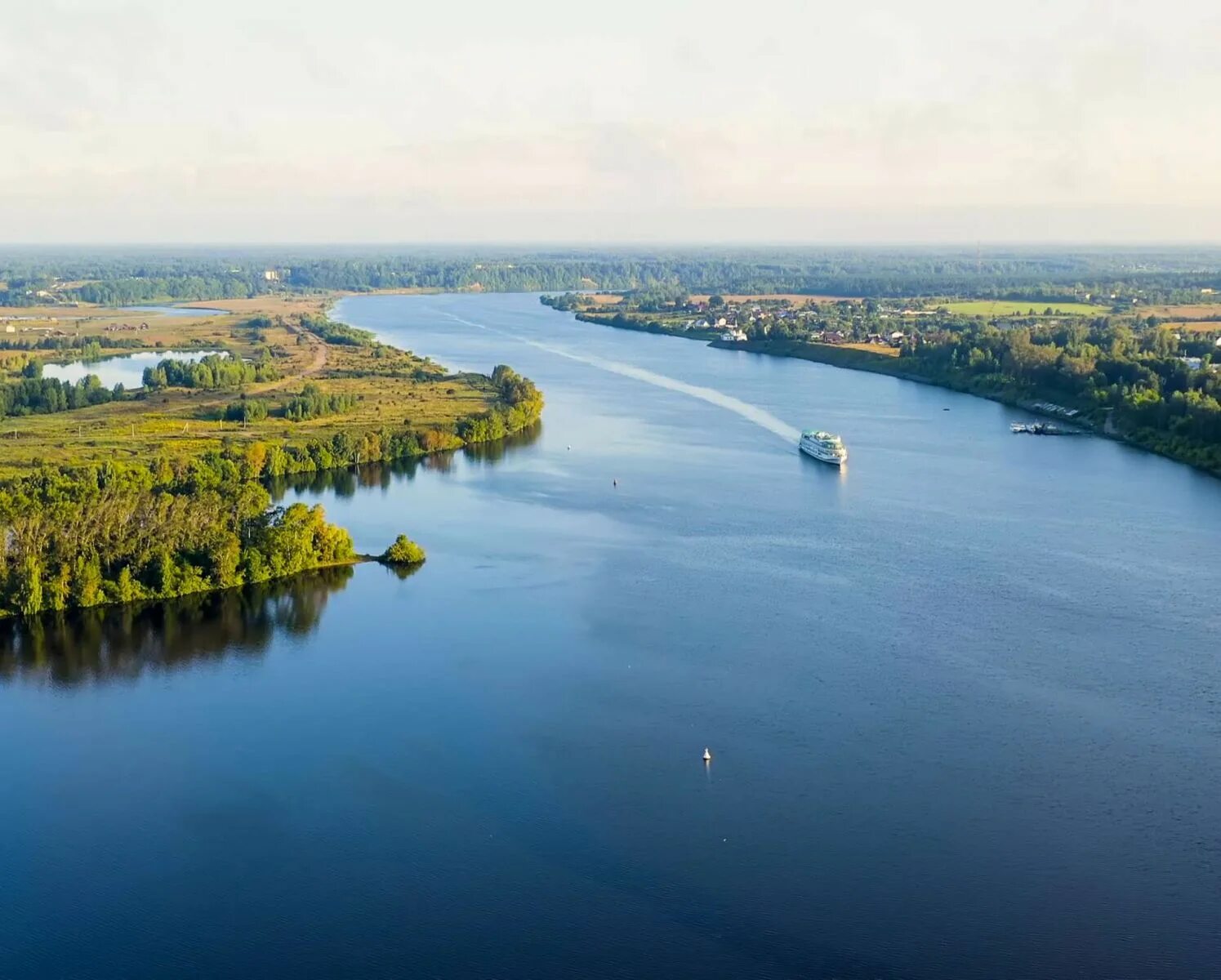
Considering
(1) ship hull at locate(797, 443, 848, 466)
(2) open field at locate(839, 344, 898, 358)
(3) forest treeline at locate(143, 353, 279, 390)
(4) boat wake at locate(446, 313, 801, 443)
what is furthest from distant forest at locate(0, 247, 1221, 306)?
(1) ship hull at locate(797, 443, 848, 466)

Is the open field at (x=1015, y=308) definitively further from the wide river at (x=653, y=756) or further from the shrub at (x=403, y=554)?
the shrub at (x=403, y=554)

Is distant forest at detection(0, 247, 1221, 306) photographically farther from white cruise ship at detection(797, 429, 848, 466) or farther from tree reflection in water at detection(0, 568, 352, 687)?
tree reflection in water at detection(0, 568, 352, 687)

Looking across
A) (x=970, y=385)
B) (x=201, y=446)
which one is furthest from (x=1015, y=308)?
(x=201, y=446)

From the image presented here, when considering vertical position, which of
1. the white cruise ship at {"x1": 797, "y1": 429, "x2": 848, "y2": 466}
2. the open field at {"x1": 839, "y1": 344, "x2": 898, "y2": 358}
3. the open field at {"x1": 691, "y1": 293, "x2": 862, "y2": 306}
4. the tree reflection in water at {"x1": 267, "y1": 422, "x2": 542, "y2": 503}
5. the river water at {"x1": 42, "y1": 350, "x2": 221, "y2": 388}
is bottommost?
the tree reflection in water at {"x1": 267, "y1": 422, "x2": 542, "y2": 503}

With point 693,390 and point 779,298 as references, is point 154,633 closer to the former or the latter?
point 693,390

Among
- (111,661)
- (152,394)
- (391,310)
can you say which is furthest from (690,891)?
(391,310)

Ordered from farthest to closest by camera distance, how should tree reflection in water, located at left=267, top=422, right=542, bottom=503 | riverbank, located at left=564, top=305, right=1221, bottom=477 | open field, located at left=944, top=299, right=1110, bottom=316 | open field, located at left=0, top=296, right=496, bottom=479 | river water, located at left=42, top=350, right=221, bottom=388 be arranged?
open field, located at left=944, top=299, right=1110, bottom=316 → river water, located at left=42, top=350, right=221, bottom=388 → riverbank, located at left=564, top=305, right=1221, bottom=477 → open field, located at left=0, top=296, right=496, bottom=479 → tree reflection in water, located at left=267, top=422, right=542, bottom=503
